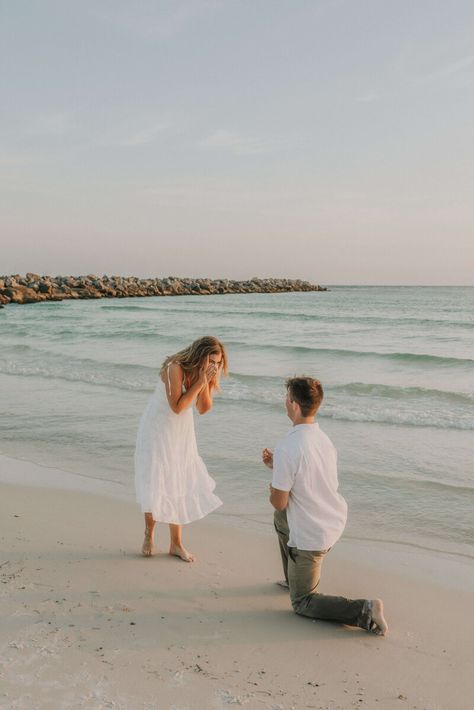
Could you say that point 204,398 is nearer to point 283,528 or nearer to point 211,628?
point 283,528

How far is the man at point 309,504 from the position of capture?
3430 millimetres

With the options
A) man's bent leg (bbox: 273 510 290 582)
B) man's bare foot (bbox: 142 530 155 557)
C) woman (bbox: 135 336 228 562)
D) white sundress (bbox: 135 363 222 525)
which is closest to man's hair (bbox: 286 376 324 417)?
man's bent leg (bbox: 273 510 290 582)

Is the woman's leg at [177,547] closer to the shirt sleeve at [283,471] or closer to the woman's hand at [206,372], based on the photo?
the woman's hand at [206,372]

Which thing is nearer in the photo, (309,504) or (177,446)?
(309,504)

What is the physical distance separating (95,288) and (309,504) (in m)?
55.9

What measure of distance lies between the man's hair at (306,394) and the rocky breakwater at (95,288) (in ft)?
153

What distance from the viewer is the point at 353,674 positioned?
3.05m

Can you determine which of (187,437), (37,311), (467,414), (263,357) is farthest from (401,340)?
(37,311)

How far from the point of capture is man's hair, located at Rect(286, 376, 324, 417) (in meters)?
3.44

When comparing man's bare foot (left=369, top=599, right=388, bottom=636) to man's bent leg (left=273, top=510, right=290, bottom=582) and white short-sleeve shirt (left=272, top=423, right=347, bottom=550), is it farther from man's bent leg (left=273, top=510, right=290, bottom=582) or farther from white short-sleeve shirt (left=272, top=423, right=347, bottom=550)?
man's bent leg (left=273, top=510, right=290, bottom=582)

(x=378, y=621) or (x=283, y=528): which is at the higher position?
(x=283, y=528)

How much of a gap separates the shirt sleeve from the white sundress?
3.31 feet

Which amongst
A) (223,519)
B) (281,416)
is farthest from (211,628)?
(281,416)

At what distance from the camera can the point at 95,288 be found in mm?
57312
